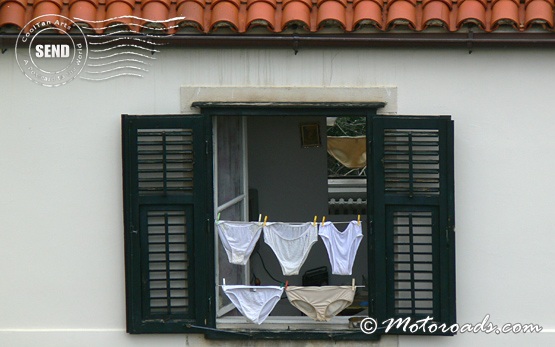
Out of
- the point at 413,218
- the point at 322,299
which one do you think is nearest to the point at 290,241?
the point at 322,299

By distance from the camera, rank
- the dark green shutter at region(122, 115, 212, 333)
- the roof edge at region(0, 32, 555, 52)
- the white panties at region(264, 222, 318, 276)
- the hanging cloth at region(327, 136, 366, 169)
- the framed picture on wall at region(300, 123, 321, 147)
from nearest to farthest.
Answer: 1. the roof edge at region(0, 32, 555, 52)
2. the dark green shutter at region(122, 115, 212, 333)
3. the white panties at region(264, 222, 318, 276)
4. the hanging cloth at region(327, 136, 366, 169)
5. the framed picture on wall at region(300, 123, 321, 147)

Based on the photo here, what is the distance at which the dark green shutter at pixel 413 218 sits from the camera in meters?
9.62

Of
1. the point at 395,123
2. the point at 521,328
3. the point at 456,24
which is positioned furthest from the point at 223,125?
the point at 521,328

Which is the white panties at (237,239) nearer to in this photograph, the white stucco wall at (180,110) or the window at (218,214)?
the window at (218,214)

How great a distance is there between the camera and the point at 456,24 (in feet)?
31.1

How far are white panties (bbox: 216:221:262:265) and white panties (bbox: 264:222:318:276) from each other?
14cm

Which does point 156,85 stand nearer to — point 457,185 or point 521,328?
point 457,185

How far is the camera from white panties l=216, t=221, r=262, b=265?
9.88 m

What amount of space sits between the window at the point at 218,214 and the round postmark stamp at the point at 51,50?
26.3 inches

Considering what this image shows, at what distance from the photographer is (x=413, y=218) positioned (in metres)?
9.73

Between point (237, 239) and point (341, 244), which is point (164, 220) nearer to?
point (237, 239)

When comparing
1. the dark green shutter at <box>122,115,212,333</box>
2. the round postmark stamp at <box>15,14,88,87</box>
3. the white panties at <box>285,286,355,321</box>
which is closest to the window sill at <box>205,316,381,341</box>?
the white panties at <box>285,286,355,321</box>

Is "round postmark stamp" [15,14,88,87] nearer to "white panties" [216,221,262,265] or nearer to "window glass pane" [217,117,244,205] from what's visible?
"window glass pane" [217,117,244,205]

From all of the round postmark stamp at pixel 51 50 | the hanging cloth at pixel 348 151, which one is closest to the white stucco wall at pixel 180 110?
the round postmark stamp at pixel 51 50
